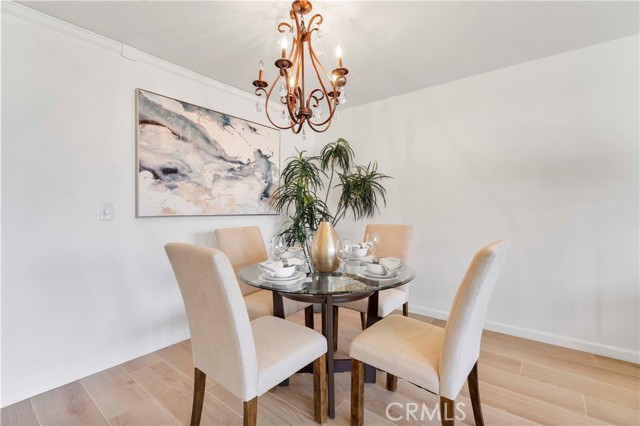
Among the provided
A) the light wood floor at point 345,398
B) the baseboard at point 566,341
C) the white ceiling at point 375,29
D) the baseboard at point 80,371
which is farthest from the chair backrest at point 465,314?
the baseboard at point 80,371

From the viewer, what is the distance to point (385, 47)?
2223 mm

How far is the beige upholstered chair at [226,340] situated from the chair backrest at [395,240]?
125 centimetres

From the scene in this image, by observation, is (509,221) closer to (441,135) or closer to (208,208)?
(441,135)

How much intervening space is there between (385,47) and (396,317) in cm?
199

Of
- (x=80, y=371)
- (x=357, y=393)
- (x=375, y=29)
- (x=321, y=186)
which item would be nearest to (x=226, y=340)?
(x=357, y=393)

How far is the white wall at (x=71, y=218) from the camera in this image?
1.73 meters

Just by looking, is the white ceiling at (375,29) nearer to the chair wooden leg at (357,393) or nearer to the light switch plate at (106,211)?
the light switch plate at (106,211)

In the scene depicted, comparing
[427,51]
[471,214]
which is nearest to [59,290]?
[427,51]

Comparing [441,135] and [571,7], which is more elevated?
[571,7]

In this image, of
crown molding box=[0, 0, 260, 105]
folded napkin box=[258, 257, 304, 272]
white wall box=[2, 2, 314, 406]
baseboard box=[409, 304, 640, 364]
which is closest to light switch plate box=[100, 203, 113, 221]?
white wall box=[2, 2, 314, 406]

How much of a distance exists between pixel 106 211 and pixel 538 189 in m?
3.48

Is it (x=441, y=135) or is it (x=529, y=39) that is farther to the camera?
(x=441, y=135)

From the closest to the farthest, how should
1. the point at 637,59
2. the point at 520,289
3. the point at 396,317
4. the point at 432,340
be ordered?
the point at 432,340
the point at 396,317
the point at 637,59
the point at 520,289

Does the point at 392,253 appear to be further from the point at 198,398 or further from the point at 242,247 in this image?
the point at 198,398
